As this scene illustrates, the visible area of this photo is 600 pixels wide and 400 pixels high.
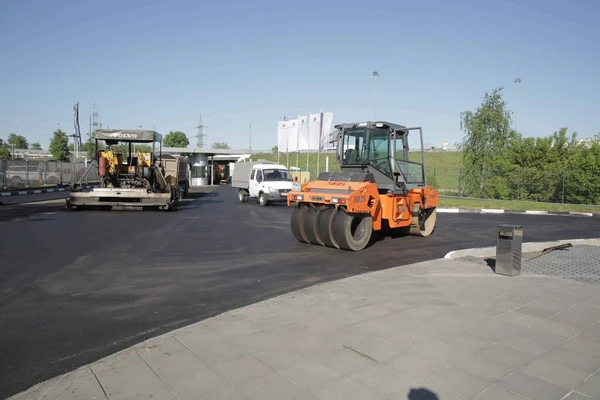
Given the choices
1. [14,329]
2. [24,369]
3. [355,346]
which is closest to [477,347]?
[355,346]

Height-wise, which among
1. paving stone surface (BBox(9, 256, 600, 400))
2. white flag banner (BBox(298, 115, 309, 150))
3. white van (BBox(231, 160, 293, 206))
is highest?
white flag banner (BBox(298, 115, 309, 150))

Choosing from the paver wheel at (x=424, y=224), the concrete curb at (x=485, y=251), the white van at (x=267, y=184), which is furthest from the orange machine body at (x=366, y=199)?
the white van at (x=267, y=184)

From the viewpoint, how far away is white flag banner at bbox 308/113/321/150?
38.1 m

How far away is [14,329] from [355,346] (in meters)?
3.88

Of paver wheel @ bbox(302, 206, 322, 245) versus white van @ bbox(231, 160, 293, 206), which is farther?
white van @ bbox(231, 160, 293, 206)

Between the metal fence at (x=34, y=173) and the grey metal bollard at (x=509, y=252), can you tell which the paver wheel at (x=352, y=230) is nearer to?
the grey metal bollard at (x=509, y=252)

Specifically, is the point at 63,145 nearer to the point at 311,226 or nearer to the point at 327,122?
the point at 327,122

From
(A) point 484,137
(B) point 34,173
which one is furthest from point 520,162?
(B) point 34,173

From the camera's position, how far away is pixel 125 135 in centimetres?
1958

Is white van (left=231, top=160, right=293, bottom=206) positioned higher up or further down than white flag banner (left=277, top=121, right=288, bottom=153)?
further down

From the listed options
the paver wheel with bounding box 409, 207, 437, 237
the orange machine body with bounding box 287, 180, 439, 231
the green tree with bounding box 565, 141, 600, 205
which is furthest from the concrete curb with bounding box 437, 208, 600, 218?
the orange machine body with bounding box 287, 180, 439, 231

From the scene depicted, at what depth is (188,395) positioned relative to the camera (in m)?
3.70

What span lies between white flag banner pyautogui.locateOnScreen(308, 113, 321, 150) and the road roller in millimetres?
25281

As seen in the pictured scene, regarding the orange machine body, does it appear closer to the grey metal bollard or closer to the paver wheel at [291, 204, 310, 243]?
the paver wheel at [291, 204, 310, 243]
